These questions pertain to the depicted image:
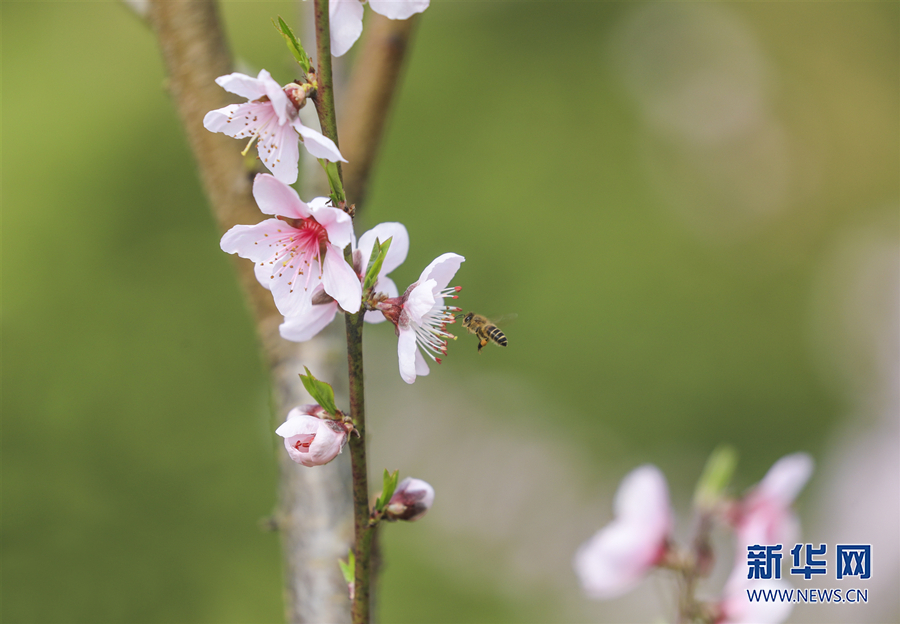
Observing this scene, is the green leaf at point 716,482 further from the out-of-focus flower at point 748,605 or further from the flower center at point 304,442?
the flower center at point 304,442

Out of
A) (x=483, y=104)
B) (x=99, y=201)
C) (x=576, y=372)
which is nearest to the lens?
(x=99, y=201)

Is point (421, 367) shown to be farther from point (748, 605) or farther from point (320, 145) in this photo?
point (748, 605)

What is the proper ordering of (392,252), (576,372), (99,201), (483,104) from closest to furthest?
(392,252) → (99,201) → (576,372) → (483,104)

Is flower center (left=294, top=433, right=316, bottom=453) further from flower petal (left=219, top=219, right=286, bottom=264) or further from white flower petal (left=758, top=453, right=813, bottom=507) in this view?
white flower petal (left=758, top=453, right=813, bottom=507)

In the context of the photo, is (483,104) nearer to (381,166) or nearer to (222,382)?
(381,166)

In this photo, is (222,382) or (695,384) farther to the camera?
(695,384)

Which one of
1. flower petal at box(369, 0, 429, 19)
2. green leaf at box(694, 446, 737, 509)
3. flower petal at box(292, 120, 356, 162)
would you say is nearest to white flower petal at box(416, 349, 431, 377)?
flower petal at box(292, 120, 356, 162)

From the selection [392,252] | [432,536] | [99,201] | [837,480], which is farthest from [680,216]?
[392,252]

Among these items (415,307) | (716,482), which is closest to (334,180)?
(415,307)
